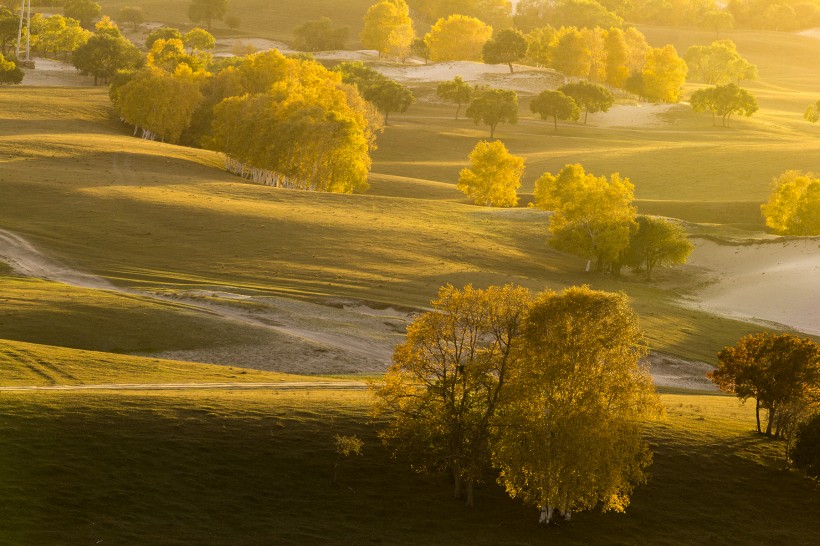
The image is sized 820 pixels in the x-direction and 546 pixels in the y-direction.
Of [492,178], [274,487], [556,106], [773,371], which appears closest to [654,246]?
[492,178]

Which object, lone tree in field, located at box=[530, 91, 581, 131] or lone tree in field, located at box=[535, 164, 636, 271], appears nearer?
lone tree in field, located at box=[535, 164, 636, 271]

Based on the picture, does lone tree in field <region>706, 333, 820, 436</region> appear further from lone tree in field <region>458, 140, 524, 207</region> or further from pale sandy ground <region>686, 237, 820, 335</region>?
lone tree in field <region>458, 140, 524, 207</region>

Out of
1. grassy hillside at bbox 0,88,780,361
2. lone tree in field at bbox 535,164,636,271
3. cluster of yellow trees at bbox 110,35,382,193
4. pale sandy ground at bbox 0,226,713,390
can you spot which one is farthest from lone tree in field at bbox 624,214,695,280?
cluster of yellow trees at bbox 110,35,382,193

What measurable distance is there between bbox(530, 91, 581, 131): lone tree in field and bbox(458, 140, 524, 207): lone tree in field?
66856 mm

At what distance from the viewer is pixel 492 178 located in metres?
130

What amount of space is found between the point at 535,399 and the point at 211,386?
1650 centimetres

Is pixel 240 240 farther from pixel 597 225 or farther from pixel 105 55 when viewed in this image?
pixel 105 55

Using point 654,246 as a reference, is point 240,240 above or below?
below

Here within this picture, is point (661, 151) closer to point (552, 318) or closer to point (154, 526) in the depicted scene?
point (552, 318)

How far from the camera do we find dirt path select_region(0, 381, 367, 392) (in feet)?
146

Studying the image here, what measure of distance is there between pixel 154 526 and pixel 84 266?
4437cm

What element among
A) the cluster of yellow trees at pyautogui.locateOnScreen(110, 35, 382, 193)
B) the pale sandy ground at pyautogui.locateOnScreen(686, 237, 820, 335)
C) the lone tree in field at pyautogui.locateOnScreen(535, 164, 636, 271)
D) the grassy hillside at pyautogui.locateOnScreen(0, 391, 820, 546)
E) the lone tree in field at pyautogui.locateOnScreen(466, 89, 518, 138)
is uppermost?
the lone tree in field at pyautogui.locateOnScreen(466, 89, 518, 138)

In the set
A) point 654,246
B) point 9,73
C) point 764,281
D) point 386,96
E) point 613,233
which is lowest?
point 764,281

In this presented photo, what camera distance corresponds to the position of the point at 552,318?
4062cm
